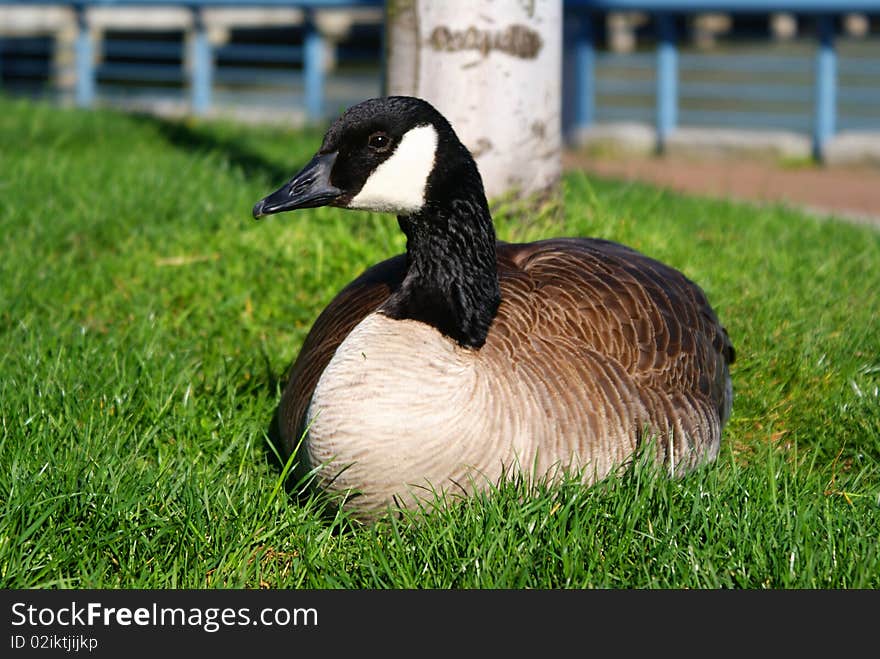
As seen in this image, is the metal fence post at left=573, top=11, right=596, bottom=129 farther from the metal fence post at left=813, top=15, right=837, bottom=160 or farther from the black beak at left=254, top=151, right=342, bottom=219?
the black beak at left=254, top=151, right=342, bottom=219

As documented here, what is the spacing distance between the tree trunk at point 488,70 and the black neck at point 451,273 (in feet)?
6.14

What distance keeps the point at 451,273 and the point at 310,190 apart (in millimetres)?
463

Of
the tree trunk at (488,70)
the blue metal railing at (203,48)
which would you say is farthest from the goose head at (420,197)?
the blue metal railing at (203,48)

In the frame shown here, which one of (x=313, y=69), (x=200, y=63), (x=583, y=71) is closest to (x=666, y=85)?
(x=583, y=71)

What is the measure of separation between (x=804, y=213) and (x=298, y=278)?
3.90 m

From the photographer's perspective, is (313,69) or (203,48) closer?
(313,69)

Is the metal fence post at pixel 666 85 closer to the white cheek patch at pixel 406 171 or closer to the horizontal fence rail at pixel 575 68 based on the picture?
the horizontal fence rail at pixel 575 68

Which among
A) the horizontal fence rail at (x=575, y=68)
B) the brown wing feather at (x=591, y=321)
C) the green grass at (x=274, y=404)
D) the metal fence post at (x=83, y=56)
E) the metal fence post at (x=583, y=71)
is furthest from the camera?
the metal fence post at (x=83, y=56)

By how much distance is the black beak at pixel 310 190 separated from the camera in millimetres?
3215

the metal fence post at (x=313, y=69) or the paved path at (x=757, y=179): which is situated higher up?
the metal fence post at (x=313, y=69)

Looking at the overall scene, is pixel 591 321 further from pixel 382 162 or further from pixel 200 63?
pixel 200 63

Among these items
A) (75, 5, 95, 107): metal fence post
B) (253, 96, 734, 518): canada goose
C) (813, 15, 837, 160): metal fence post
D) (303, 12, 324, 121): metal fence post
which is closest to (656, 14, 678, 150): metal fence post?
(813, 15, 837, 160): metal fence post

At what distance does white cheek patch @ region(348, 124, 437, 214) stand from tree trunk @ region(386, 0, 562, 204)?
1907 mm

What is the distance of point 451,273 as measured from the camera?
3309 mm
